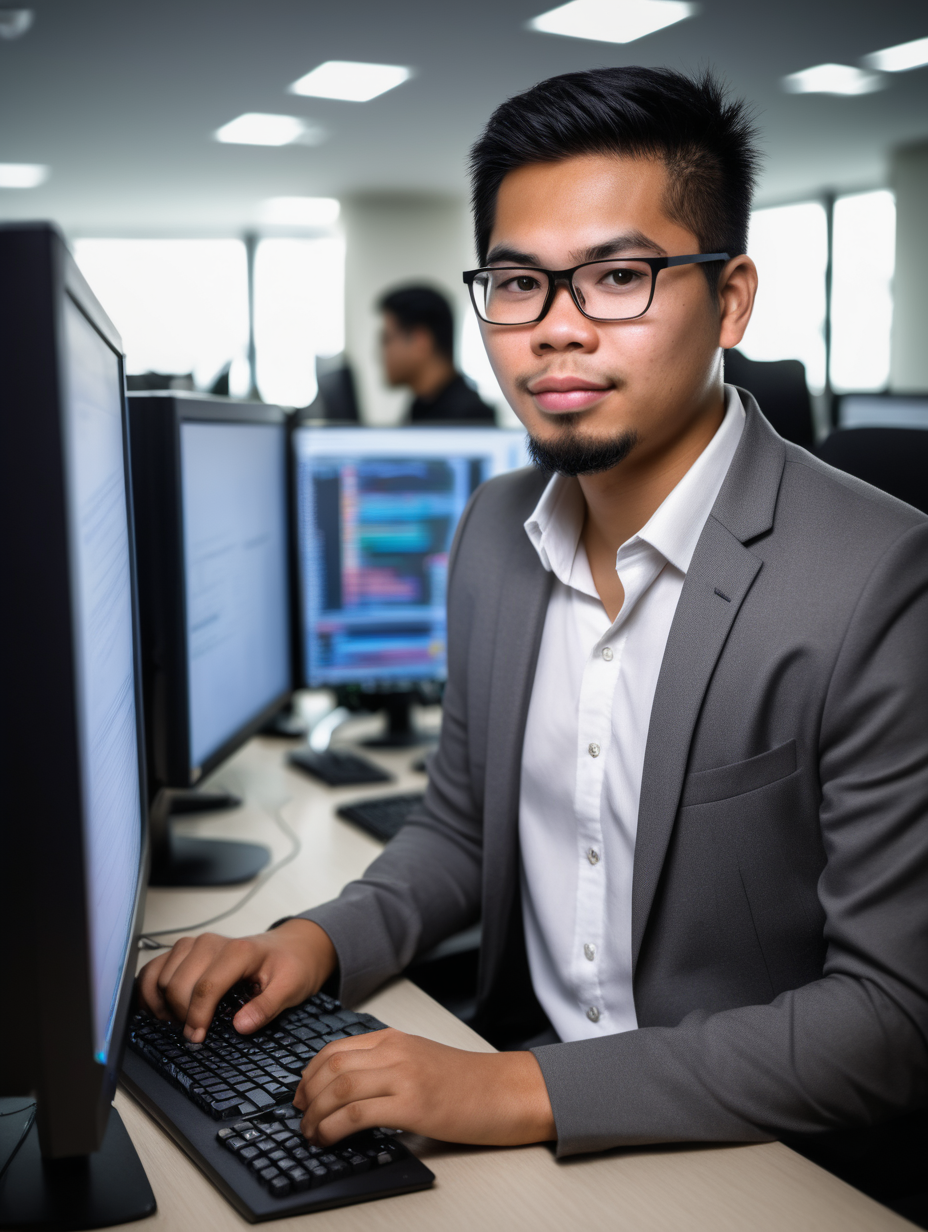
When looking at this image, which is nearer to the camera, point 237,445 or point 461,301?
point 237,445

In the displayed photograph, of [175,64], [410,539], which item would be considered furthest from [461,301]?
[410,539]

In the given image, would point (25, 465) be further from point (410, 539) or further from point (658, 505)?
point (410, 539)

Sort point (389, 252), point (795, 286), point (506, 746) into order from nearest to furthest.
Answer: point (506, 746) → point (389, 252) → point (795, 286)

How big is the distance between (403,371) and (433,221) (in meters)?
4.73

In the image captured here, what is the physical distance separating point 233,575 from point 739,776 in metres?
0.77

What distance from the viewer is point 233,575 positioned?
4.62 ft

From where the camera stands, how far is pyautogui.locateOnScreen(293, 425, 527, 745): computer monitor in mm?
1740

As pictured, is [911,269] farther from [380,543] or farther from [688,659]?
[688,659]

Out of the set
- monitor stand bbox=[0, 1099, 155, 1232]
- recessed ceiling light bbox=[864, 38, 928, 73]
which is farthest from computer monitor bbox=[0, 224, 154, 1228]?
recessed ceiling light bbox=[864, 38, 928, 73]

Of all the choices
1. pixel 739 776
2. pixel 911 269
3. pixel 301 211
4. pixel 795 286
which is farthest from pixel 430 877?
pixel 301 211

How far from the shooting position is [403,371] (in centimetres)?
471

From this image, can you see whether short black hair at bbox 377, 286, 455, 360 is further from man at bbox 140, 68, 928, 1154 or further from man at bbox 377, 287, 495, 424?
man at bbox 140, 68, 928, 1154

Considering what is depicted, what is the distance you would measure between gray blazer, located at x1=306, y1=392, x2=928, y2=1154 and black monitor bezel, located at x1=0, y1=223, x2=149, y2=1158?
361mm

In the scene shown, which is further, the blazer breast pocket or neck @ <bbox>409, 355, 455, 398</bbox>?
neck @ <bbox>409, 355, 455, 398</bbox>
